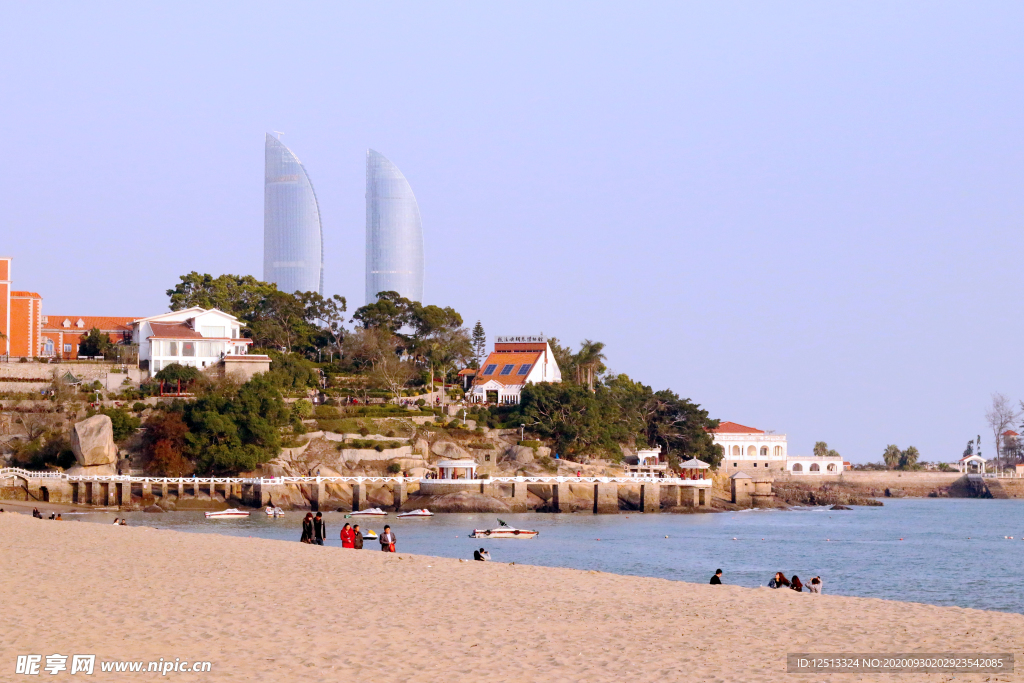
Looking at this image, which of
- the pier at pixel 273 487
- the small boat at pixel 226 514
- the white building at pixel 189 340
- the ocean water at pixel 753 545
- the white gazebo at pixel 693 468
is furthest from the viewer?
the white building at pixel 189 340

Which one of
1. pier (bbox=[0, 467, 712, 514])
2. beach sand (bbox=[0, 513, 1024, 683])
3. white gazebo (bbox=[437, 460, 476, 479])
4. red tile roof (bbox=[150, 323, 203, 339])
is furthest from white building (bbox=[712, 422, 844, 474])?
beach sand (bbox=[0, 513, 1024, 683])

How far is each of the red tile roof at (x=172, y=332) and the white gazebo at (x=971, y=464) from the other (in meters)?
82.2

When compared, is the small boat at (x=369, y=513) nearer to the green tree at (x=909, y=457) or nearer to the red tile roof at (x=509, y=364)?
the red tile roof at (x=509, y=364)

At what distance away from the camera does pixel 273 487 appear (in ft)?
204

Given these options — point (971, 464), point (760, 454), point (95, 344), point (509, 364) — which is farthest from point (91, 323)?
point (971, 464)

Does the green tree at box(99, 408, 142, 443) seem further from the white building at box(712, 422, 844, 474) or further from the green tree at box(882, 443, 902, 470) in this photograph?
the green tree at box(882, 443, 902, 470)

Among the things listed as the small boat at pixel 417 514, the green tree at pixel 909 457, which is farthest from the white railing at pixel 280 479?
the green tree at pixel 909 457

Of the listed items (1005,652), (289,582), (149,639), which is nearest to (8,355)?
(289,582)

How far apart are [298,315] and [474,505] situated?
43.2 metres

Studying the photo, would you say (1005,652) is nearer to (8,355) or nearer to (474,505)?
(474,505)

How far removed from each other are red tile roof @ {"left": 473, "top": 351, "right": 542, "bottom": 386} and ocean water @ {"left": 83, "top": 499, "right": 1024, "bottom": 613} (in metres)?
25.0

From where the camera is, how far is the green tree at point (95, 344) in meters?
83.4

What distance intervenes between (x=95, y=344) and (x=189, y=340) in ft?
29.8

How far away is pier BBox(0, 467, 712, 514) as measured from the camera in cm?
6134
